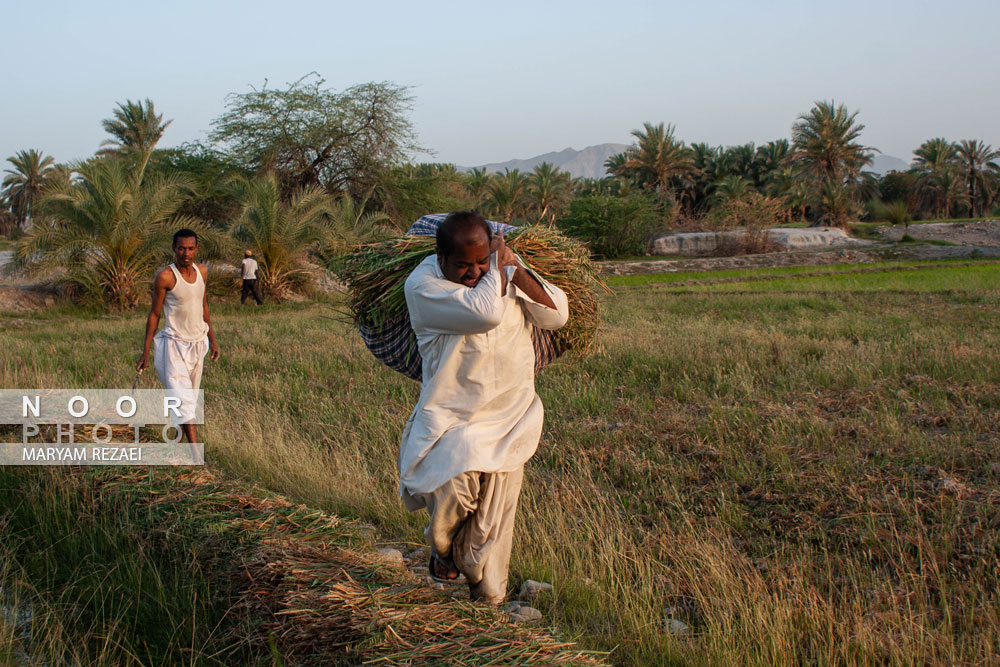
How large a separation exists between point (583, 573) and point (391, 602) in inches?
52.8

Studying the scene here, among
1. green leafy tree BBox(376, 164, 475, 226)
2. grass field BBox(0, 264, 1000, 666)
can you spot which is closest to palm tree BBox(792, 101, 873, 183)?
green leafy tree BBox(376, 164, 475, 226)

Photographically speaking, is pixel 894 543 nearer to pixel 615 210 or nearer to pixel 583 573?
pixel 583 573

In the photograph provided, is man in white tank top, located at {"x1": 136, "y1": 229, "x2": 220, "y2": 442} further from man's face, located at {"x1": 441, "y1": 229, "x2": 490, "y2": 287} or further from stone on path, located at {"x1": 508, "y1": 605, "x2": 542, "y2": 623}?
man's face, located at {"x1": 441, "y1": 229, "x2": 490, "y2": 287}

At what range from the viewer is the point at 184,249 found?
20.1 ft

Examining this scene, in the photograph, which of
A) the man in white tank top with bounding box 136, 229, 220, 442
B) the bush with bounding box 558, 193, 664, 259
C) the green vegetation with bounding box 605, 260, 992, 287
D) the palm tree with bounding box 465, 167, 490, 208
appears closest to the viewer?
the man in white tank top with bounding box 136, 229, 220, 442

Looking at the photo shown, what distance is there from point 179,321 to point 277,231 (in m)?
16.1

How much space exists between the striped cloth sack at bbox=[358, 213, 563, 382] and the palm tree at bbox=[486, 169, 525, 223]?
44596mm

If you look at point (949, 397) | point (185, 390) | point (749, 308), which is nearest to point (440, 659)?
point (185, 390)

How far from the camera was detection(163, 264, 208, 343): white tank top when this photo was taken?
616 centimetres

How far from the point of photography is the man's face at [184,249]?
20.1 ft

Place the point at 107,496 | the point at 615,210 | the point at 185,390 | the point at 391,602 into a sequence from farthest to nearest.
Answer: the point at 615,210
the point at 185,390
the point at 107,496
the point at 391,602

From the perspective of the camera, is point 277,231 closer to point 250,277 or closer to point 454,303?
point 250,277

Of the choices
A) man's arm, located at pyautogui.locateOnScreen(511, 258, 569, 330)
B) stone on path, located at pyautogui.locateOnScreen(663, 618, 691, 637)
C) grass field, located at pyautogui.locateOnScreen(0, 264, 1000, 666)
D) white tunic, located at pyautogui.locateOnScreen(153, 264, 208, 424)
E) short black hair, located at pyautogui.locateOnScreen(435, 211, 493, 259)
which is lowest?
stone on path, located at pyautogui.locateOnScreen(663, 618, 691, 637)

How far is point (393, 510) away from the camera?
4652 millimetres
